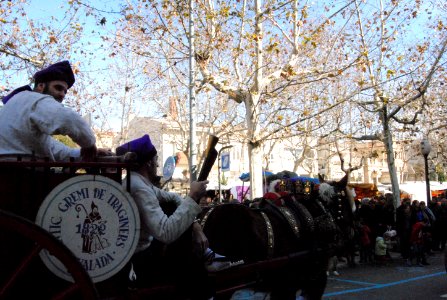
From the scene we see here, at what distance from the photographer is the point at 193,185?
3.11 metres

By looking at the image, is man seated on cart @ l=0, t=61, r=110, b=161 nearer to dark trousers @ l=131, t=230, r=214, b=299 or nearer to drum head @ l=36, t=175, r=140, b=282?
drum head @ l=36, t=175, r=140, b=282

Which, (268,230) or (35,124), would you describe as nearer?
(35,124)

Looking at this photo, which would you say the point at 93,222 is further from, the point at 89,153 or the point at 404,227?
the point at 404,227

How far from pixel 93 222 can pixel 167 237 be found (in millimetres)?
485

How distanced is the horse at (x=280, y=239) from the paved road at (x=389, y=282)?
13.6 feet

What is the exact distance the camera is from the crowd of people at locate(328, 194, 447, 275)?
13.6 m

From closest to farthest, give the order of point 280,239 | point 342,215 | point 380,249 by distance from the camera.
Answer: point 280,239 → point 342,215 → point 380,249

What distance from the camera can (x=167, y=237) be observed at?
2.93 metres

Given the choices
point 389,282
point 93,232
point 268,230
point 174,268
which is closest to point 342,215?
point 268,230

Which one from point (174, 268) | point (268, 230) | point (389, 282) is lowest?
point (389, 282)

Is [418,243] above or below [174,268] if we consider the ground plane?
below

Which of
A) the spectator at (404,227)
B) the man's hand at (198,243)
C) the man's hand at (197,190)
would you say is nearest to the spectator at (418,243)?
the spectator at (404,227)

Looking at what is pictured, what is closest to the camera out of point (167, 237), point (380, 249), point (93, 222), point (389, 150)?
point (93, 222)

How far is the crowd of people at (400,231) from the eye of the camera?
44.6 feet
